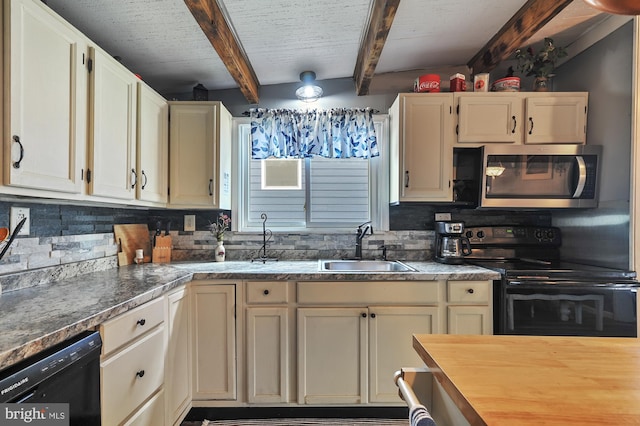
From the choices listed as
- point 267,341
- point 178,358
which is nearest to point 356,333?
point 267,341

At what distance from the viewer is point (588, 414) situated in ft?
1.77

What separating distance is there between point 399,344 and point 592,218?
1.59 metres

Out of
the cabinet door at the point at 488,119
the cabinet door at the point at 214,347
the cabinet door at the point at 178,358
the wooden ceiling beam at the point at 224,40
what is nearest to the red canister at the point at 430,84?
the cabinet door at the point at 488,119

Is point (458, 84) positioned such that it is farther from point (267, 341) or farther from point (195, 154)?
point (267, 341)

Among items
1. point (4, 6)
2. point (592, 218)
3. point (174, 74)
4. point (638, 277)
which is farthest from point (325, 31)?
point (638, 277)

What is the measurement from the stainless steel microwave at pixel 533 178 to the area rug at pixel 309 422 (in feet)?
5.04

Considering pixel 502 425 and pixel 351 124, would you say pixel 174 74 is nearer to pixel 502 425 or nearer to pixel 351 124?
pixel 351 124

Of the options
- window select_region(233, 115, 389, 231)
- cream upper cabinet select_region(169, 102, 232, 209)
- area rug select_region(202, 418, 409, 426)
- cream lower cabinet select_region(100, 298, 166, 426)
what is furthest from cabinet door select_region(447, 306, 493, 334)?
cream upper cabinet select_region(169, 102, 232, 209)

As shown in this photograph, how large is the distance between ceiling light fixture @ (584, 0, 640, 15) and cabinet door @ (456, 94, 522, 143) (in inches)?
50.5

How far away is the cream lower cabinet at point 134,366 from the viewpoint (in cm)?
113

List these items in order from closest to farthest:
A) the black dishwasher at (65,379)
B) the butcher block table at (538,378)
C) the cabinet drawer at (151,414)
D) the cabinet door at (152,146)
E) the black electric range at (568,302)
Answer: the butcher block table at (538,378)
the black dishwasher at (65,379)
the cabinet drawer at (151,414)
the black electric range at (568,302)
the cabinet door at (152,146)

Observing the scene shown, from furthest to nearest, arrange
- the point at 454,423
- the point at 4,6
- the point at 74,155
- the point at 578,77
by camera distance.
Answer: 1. the point at 578,77
2. the point at 74,155
3. the point at 4,6
4. the point at 454,423

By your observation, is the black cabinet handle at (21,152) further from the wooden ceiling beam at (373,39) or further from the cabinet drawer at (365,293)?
the wooden ceiling beam at (373,39)

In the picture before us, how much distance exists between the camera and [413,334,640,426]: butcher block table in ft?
1.78
